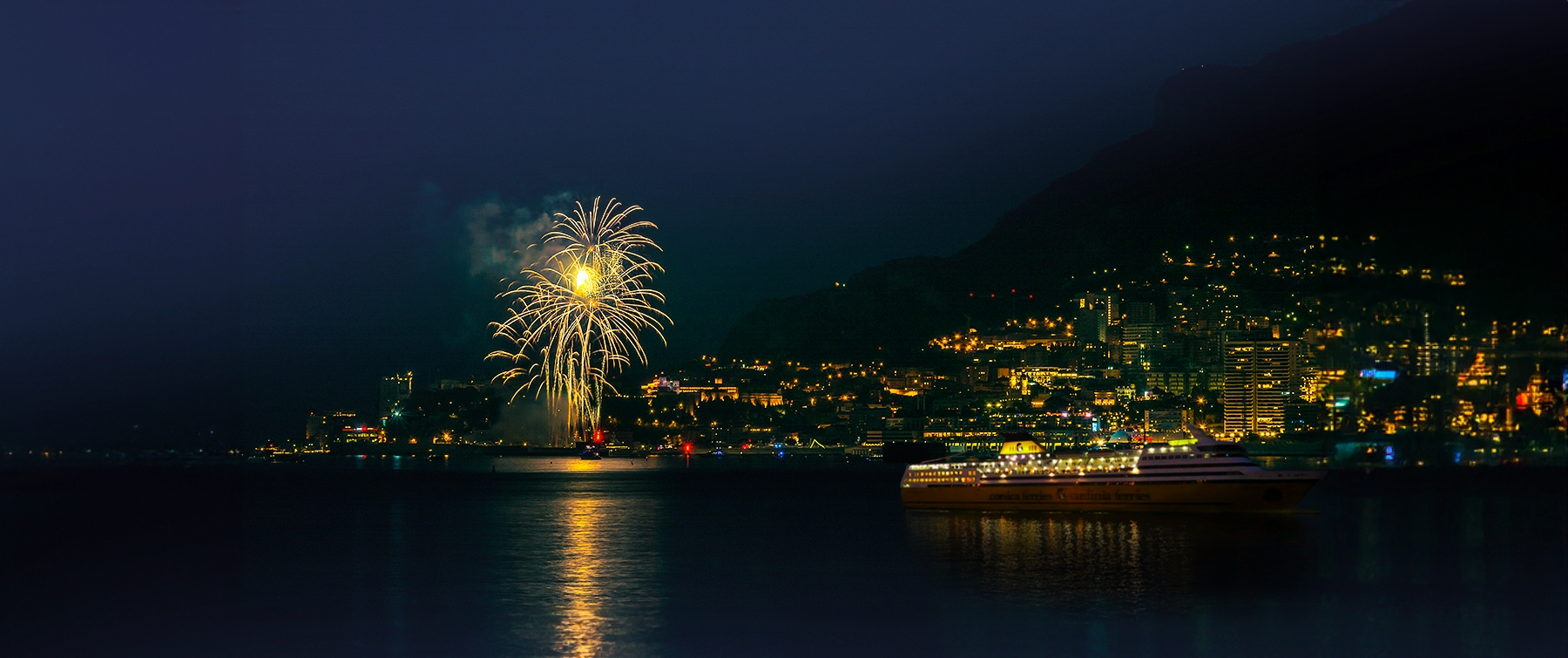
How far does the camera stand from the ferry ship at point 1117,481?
62.2m

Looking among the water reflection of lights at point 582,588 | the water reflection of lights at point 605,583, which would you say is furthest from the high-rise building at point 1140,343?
the water reflection of lights at point 582,588

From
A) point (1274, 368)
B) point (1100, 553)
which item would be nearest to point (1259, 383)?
point (1274, 368)

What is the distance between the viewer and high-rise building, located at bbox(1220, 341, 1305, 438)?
13312 centimetres

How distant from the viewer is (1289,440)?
434 ft

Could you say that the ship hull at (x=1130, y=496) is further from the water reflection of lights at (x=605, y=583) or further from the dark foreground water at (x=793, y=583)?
the water reflection of lights at (x=605, y=583)

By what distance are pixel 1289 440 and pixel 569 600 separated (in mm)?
118005

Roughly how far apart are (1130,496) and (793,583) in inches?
1311

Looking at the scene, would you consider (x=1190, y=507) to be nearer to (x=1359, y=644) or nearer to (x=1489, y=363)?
(x=1489, y=363)

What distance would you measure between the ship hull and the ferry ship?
46 millimetres

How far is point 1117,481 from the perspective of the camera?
214ft

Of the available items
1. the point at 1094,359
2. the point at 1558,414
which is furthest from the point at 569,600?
the point at 1094,359

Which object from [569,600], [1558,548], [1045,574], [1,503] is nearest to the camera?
[569,600]

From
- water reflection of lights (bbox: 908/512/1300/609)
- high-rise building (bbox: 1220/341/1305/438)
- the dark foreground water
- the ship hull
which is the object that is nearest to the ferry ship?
the ship hull

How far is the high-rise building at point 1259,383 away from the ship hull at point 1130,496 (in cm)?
7187
